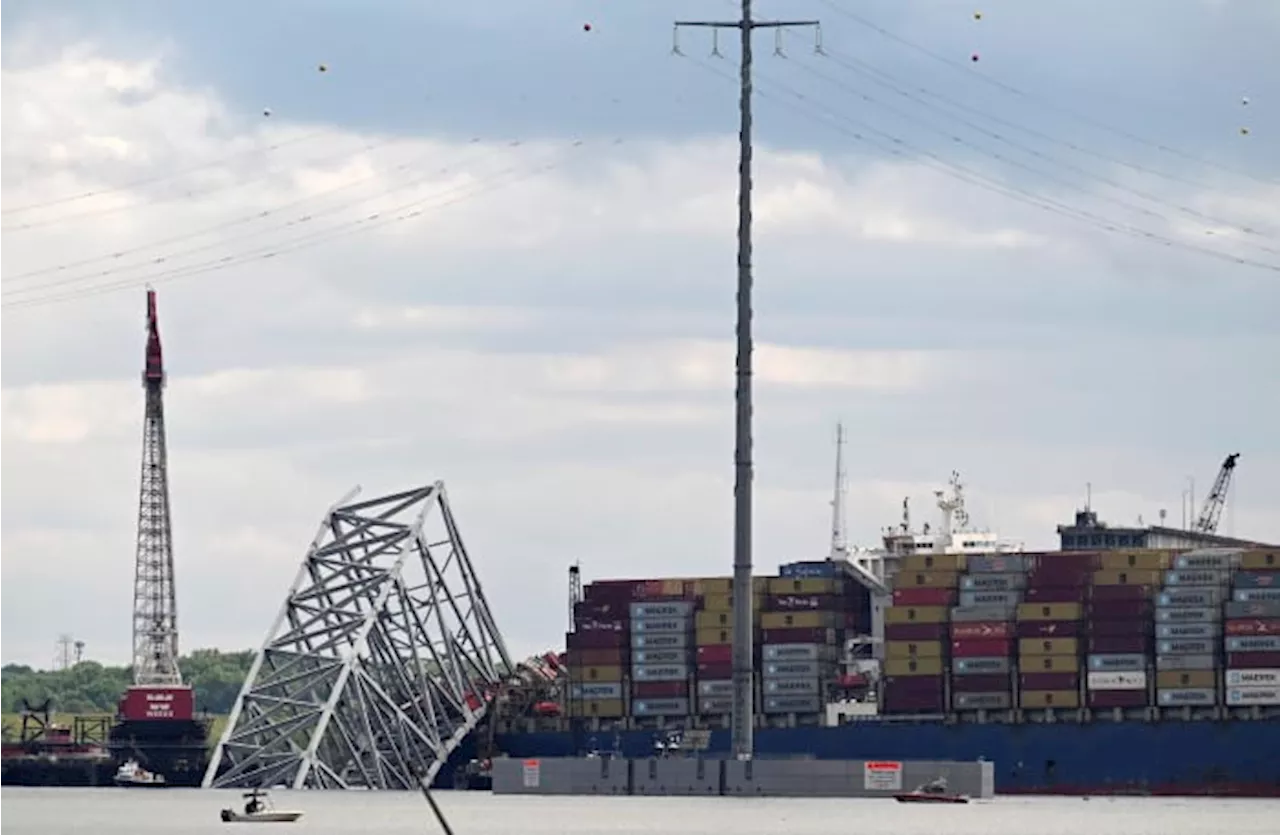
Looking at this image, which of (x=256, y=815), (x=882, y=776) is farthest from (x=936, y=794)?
(x=256, y=815)

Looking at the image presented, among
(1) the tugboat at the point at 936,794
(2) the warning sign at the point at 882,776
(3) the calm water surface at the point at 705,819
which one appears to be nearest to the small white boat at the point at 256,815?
(3) the calm water surface at the point at 705,819

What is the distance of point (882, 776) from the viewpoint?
192500mm

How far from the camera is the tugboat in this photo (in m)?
193

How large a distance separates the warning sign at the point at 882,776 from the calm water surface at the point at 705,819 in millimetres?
1242

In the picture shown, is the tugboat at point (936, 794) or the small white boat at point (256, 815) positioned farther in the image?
the tugboat at point (936, 794)

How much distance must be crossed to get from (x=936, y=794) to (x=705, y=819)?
32.9 meters

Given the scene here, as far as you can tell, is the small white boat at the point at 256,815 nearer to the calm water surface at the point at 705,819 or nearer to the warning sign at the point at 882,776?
the calm water surface at the point at 705,819

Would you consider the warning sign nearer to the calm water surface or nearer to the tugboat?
the tugboat

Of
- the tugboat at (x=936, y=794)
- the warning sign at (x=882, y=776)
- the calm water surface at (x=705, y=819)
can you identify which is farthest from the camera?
the tugboat at (x=936, y=794)

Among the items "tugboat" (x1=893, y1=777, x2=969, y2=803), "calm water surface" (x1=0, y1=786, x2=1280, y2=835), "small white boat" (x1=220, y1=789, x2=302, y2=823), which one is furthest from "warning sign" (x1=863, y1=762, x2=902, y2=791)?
"small white boat" (x1=220, y1=789, x2=302, y2=823)

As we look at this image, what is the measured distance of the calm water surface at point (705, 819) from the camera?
159m

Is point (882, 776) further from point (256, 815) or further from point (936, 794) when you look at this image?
point (256, 815)

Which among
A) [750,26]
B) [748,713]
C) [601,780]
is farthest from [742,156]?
[601,780]

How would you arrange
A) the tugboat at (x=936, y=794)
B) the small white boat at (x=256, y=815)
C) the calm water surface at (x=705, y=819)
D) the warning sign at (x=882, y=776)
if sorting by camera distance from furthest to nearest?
1. the tugboat at (x=936, y=794)
2. the warning sign at (x=882, y=776)
3. the small white boat at (x=256, y=815)
4. the calm water surface at (x=705, y=819)
